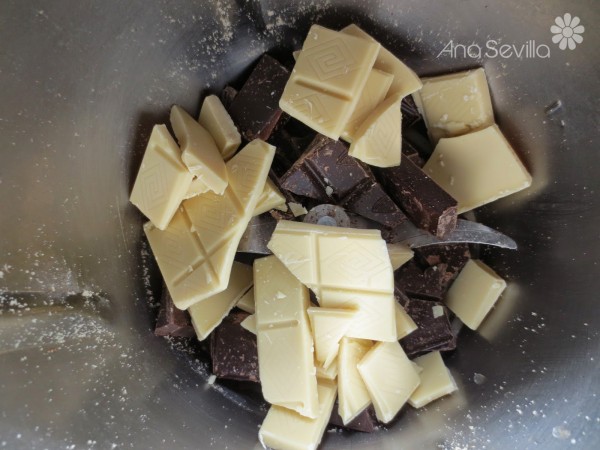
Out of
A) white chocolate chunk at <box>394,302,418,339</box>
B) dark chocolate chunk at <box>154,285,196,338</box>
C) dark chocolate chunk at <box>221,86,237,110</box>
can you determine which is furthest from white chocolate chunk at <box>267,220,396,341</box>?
dark chocolate chunk at <box>221,86,237,110</box>

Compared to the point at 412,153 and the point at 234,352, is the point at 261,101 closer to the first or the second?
the point at 412,153

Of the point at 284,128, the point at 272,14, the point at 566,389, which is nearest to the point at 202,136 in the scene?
the point at 284,128

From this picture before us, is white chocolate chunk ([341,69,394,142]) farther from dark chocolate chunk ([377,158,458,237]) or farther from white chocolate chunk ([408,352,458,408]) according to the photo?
white chocolate chunk ([408,352,458,408])

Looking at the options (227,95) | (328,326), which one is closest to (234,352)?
(328,326)

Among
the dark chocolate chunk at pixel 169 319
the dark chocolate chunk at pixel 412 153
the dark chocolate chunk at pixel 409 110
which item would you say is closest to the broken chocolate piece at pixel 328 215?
the dark chocolate chunk at pixel 412 153

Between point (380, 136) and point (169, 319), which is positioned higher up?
point (380, 136)

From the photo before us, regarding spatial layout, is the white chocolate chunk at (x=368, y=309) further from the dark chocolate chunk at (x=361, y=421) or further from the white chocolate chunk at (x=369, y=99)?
the white chocolate chunk at (x=369, y=99)
